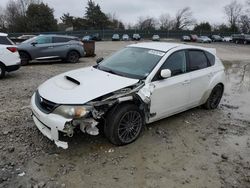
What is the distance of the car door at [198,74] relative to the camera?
540 cm

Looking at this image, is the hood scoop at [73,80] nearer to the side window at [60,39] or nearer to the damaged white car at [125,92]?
the damaged white car at [125,92]

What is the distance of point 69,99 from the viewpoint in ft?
12.5

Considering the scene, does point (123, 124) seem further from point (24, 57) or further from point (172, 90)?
point (24, 57)

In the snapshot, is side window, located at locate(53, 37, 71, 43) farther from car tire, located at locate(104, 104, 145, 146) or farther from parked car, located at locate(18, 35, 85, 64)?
car tire, located at locate(104, 104, 145, 146)

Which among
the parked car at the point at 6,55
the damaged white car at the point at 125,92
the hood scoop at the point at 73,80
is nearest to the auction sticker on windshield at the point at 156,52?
the damaged white car at the point at 125,92

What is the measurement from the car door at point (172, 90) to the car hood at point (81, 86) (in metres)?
0.50

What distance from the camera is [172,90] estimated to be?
15.9 ft

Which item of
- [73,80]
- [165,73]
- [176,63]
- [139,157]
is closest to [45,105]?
[73,80]

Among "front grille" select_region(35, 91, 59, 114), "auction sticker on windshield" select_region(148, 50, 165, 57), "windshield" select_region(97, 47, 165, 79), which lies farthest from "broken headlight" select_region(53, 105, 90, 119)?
"auction sticker on windshield" select_region(148, 50, 165, 57)

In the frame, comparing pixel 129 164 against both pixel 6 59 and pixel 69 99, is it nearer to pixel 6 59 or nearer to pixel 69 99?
pixel 69 99

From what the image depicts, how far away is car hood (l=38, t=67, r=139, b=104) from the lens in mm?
3873

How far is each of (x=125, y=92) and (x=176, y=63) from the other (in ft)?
4.75

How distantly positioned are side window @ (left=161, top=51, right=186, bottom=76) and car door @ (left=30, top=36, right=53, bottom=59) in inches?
371

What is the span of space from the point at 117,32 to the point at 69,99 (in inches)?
2218
